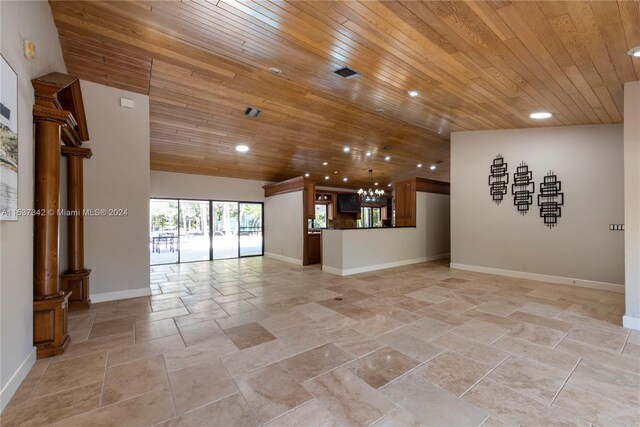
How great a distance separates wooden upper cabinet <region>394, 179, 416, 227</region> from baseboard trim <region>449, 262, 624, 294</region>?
1.69 metres

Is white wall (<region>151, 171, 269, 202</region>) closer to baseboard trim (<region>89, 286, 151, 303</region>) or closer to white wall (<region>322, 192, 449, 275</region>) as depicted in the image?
white wall (<region>322, 192, 449, 275</region>)

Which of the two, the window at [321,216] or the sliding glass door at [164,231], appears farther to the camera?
the window at [321,216]

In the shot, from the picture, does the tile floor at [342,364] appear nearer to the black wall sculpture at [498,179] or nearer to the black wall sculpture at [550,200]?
the black wall sculpture at [550,200]

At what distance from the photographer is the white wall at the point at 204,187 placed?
806 centimetres

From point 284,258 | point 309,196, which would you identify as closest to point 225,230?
point 284,258

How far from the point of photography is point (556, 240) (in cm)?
545

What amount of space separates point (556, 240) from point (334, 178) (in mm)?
7011

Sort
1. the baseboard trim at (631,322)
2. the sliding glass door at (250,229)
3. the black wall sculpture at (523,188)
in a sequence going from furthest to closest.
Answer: the sliding glass door at (250,229) < the black wall sculpture at (523,188) < the baseboard trim at (631,322)

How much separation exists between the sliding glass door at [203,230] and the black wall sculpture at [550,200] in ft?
25.4

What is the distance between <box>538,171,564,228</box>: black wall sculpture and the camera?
17.7ft

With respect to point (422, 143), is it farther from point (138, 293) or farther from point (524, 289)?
point (138, 293)

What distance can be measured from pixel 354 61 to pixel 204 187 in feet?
22.1

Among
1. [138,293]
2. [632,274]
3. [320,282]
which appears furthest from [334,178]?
[632,274]

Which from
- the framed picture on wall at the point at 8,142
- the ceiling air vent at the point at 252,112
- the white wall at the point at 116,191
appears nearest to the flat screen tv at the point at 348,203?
the ceiling air vent at the point at 252,112
